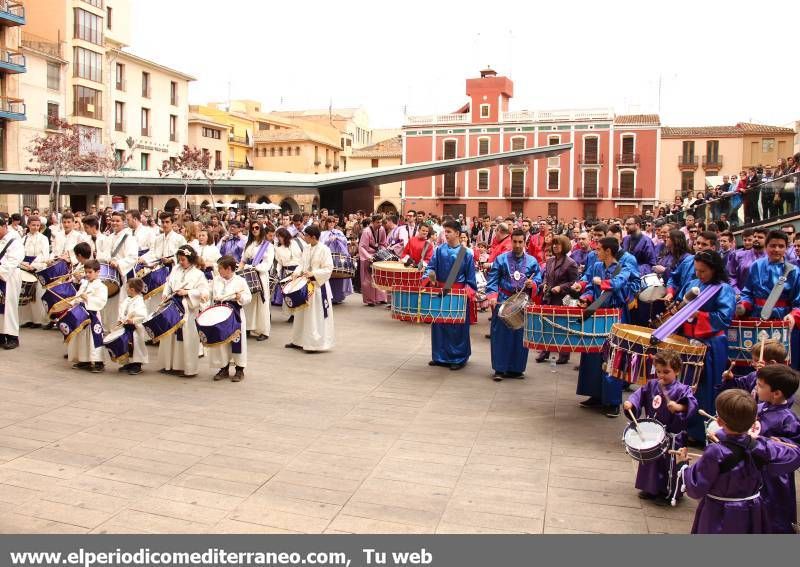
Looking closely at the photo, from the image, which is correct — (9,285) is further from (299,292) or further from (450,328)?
(450,328)

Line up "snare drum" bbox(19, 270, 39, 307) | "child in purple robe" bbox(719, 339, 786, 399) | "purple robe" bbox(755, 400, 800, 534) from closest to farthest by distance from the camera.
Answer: "purple robe" bbox(755, 400, 800, 534) < "child in purple robe" bbox(719, 339, 786, 399) < "snare drum" bbox(19, 270, 39, 307)

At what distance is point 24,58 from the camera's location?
37.5 meters

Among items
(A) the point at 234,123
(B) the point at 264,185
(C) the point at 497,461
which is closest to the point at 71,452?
(C) the point at 497,461

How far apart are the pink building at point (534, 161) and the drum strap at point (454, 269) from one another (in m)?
49.9

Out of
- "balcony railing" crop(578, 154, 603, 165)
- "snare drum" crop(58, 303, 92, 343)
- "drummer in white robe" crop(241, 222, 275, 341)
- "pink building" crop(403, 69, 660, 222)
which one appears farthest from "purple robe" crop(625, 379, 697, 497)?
"balcony railing" crop(578, 154, 603, 165)

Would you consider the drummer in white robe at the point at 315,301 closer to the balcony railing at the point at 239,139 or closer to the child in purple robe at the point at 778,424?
the child in purple robe at the point at 778,424

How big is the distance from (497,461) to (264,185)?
23.6 metres

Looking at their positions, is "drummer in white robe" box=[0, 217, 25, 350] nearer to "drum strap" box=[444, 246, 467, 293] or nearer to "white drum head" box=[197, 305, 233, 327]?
"white drum head" box=[197, 305, 233, 327]

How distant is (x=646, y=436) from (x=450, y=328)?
186 inches

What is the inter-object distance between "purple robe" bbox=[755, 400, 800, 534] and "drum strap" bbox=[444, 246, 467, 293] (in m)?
4.85

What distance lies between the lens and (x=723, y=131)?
57.4 m

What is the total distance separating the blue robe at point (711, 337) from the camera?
20.8ft

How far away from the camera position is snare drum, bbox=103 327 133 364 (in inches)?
349

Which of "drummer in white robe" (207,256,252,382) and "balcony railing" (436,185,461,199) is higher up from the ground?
"balcony railing" (436,185,461,199)
